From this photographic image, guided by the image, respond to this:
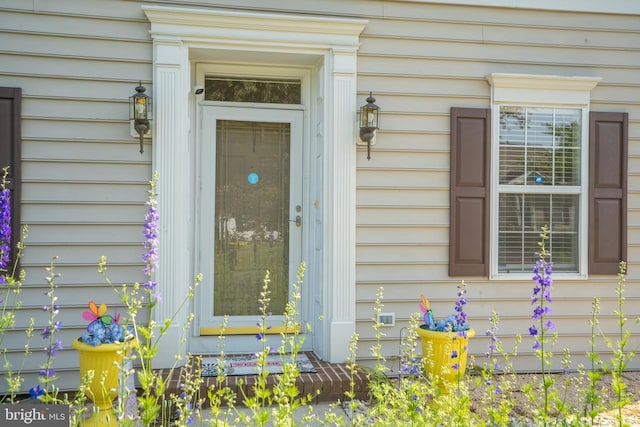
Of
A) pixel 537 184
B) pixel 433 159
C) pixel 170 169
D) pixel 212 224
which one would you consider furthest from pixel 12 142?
pixel 537 184

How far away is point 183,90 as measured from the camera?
3.96 m

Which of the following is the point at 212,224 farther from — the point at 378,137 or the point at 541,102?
the point at 541,102

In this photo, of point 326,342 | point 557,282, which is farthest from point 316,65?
point 557,282

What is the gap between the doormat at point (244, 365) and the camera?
3769 millimetres

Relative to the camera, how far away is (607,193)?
4430 millimetres

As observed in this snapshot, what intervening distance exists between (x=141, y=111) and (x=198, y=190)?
0.83m

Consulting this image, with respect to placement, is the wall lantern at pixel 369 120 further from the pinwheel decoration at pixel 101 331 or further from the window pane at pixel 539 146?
the pinwheel decoration at pixel 101 331

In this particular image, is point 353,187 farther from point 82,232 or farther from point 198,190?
point 82,232

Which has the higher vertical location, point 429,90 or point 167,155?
point 429,90

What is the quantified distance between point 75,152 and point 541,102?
361cm

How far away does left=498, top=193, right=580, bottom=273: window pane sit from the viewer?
438 centimetres

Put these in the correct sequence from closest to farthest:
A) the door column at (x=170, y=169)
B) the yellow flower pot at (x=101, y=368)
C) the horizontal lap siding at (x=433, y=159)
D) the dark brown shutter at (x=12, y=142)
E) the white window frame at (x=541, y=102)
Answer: the yellow flower pot at (x=101, y=368)
the dark brown shutter at (x=12, y=142)
the door column at (x=170, y=169)
the horizontal lap siding at (x=433, y=159)
the white window frame at (x=541, y=102)

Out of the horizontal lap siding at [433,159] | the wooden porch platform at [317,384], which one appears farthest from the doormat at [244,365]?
the horizontal lap siding at [433,159]

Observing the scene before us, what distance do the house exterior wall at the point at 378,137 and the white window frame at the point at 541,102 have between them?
3.4 inches
